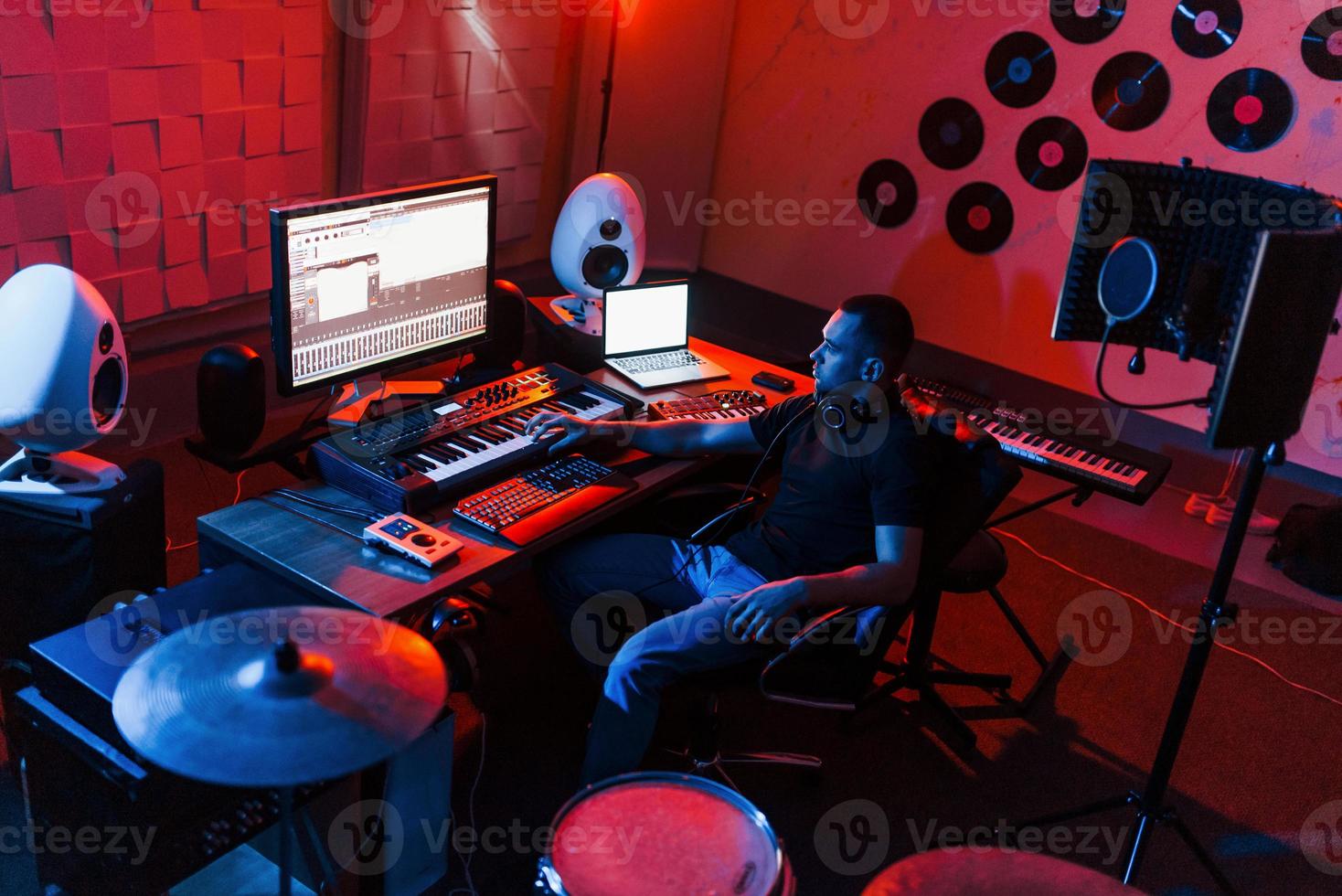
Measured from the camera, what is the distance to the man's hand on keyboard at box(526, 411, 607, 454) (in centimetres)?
274

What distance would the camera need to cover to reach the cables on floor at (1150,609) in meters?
3.49

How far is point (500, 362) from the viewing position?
3.17 m

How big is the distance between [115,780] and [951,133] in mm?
4062

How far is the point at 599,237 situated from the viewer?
3.47 meters

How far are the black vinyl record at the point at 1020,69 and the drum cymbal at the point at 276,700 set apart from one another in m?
3.83

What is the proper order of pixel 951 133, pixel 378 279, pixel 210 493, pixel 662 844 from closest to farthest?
pixel 662 844 < pixel 378 279 < pixel 210 493 < pixel 951 133

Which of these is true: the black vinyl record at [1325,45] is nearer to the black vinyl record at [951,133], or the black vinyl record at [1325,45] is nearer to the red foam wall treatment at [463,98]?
the black vinyl record at [951,133]

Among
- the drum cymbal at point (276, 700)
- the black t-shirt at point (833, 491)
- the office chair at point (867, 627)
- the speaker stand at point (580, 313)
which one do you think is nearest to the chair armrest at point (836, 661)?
the office chair at point (867, 627)

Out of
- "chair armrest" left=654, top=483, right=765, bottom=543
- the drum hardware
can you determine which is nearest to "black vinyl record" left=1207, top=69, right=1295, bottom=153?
"chair armrest" left=654, top=483, right=765, bottom=543

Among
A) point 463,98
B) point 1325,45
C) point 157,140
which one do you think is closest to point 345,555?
point 157,140

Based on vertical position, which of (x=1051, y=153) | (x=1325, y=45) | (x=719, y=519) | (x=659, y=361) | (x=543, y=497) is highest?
(x=1325, y=45)

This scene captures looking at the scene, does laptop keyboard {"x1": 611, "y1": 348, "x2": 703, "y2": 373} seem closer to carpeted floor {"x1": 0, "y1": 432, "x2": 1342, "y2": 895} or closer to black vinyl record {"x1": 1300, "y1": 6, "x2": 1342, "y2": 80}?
carpeted floor {"x1": 0, "y1": 432, "x2": 1342, "y2": 895}

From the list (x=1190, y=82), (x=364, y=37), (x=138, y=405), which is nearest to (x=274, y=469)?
(x=138, y=405)

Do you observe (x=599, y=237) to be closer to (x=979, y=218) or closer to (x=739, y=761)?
(x=739, y=761)
